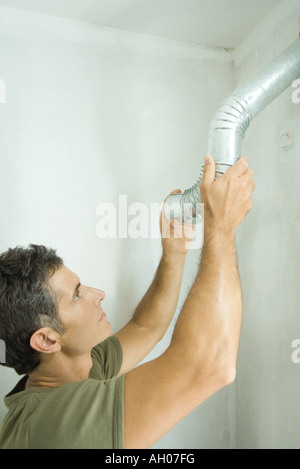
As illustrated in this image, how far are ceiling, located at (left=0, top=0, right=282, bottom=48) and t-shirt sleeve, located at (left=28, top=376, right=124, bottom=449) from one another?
135 centimetres

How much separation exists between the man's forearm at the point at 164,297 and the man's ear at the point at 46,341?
431 mm

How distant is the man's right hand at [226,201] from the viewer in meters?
0.98

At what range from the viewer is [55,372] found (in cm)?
113

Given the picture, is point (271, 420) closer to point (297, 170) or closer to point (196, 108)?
point (297, 170)

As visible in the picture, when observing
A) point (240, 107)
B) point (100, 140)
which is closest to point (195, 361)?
point (240, 107)

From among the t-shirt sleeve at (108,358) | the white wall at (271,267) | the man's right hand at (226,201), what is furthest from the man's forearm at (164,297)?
the man's right hand at (226,201)

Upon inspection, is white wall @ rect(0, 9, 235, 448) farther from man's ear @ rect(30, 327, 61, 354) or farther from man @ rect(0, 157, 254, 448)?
man's ear @ rect(30, 327, 61, 354)

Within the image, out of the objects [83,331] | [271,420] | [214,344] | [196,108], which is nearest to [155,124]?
[196,108]

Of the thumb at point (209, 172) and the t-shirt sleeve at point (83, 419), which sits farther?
the thumb at point (209, 172)

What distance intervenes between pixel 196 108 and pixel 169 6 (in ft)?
1.38

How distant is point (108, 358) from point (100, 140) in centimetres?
85

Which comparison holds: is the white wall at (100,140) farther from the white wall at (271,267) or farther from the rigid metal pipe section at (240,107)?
the rigid metal pipe section at (240,107)

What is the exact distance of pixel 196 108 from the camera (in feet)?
5.89

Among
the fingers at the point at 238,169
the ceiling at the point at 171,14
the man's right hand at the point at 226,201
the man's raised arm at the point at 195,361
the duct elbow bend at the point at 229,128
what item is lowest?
the man's raised arm at the point at 195,361
